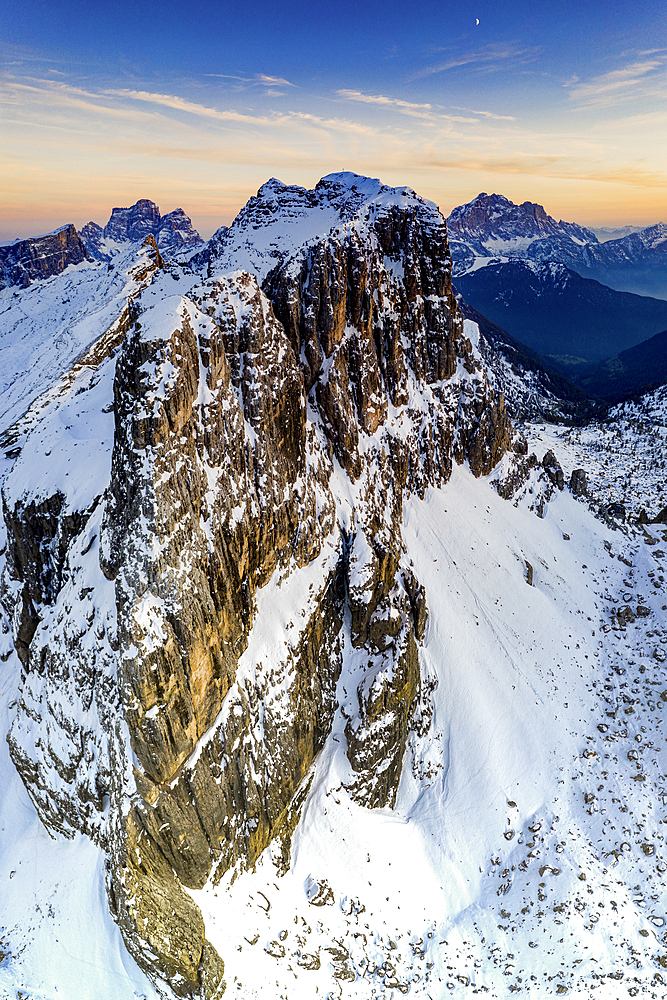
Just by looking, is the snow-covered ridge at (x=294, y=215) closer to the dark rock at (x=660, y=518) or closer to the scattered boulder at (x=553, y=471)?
the scattered boulder at (x=553, y=471)

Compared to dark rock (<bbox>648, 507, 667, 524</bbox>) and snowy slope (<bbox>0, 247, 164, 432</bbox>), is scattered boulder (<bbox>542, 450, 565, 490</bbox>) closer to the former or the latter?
dark rock (<bbox>648, 507, 667, 524</bbox>)

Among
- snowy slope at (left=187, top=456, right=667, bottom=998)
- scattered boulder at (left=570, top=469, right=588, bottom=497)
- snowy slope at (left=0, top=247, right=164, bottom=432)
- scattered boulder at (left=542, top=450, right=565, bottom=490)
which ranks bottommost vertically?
snowy slope at (left=187, top=456, right=667, bottom=998)

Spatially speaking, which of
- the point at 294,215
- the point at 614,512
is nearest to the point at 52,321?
the point at 294,215

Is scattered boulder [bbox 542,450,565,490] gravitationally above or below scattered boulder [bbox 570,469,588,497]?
above

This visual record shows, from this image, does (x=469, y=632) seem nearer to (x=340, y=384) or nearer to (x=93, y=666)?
(x=340, y=384)

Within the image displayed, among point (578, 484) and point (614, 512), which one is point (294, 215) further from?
point (614, 512)

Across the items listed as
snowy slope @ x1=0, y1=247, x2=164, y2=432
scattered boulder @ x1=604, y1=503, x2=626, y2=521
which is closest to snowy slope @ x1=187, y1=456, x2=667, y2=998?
scattered boulder @ x1=604, y1=503, x2=626, y2=521
